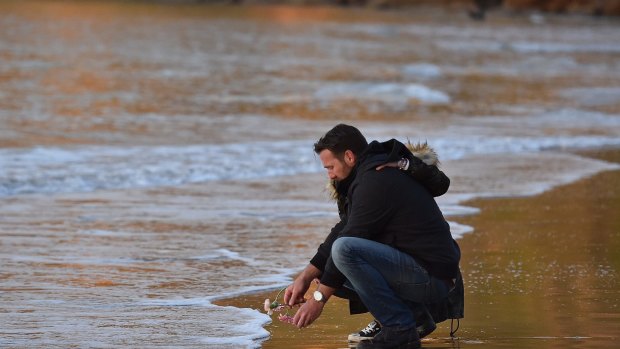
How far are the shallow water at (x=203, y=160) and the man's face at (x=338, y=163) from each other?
2.86 ft

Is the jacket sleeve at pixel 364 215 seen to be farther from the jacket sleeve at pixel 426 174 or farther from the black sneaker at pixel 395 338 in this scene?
the black sneaker at pixel 395 338

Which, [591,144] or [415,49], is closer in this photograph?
[591,144]

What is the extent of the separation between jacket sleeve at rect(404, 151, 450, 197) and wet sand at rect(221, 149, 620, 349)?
2.29ft

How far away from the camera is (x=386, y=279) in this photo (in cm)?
557

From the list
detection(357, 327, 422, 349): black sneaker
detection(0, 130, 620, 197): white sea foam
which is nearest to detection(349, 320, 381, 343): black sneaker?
detection(357, 327, 422, 349): black sneaker

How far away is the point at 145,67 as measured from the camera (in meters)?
33.9

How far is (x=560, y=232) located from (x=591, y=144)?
7.29 meters

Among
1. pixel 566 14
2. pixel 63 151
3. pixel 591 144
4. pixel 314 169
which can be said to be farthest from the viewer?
pixel 566 14

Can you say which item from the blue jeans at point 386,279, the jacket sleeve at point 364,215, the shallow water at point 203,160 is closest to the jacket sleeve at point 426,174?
the jacket sleeve at point 364,215

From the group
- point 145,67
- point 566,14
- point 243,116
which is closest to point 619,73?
point 145,67

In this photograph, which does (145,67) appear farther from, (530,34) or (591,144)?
(530,34)

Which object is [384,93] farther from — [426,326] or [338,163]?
[338,163]

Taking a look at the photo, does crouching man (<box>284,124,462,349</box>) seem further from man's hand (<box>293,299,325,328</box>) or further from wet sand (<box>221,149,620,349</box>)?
wet sand (<box>221,149,620,349</box>)

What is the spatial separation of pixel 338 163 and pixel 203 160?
324 inches
